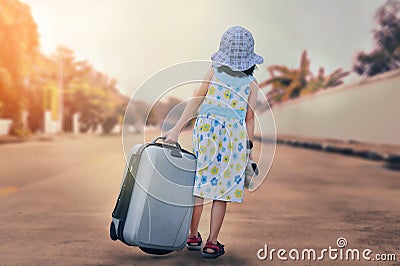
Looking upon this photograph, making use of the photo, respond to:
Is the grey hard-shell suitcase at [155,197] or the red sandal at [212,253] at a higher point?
the grey hard-shell suitcase at [155,197]

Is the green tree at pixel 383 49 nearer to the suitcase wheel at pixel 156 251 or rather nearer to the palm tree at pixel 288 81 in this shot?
the palm tree at pixel 288 81

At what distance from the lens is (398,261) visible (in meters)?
4.27

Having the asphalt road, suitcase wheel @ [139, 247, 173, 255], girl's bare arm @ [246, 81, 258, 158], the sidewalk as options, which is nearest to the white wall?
the sidewalk

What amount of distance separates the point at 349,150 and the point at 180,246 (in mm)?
15969

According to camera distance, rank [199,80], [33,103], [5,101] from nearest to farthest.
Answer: [199,80]
[5,101]
[33,103]

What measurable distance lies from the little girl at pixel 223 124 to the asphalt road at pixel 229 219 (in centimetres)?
17

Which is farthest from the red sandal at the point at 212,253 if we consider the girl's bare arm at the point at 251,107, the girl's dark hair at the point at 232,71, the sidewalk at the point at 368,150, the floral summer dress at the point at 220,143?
the sidewalk at the point at 368,150

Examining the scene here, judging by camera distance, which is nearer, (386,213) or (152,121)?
(152,121)

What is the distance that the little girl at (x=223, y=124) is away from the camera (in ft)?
14.0

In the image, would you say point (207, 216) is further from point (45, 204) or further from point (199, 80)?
point (199, 80)

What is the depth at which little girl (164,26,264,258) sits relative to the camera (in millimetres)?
4254

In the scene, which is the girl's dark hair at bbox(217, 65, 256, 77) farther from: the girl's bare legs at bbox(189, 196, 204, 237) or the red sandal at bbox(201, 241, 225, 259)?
the red sandal at bbox(201, 241, 225, 259)

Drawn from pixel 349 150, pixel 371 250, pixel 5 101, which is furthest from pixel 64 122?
pixel 371 250

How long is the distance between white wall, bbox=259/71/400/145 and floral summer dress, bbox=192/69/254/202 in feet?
59.7
